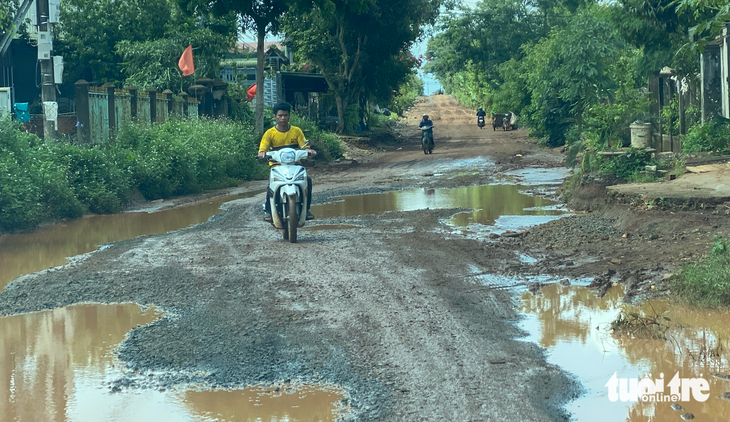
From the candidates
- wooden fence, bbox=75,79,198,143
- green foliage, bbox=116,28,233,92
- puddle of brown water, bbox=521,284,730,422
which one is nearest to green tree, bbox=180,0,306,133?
wooden fence, bbox=75,79,198,143

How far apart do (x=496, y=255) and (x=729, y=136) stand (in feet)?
26.2

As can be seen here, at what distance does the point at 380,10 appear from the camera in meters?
35.0

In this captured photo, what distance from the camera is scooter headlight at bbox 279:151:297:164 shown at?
1003cm

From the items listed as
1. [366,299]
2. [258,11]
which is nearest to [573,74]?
[258,11]

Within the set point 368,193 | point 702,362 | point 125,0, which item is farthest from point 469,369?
point 125,0

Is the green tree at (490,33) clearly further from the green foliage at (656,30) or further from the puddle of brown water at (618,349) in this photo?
the puddle of brown water at (618,349)

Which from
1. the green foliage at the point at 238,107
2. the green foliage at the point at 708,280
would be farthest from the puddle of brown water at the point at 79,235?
the green foliage at the point at 238,107

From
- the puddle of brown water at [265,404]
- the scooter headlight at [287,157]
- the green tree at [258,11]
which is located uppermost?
the green tree at [258,11]

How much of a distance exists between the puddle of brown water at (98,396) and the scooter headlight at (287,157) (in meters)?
4.36

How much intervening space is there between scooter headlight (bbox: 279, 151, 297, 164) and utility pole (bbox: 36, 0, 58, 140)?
694cm

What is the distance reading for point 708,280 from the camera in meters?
6.25

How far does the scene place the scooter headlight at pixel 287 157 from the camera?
10.0 meters

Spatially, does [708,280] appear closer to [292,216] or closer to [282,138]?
[292,216]

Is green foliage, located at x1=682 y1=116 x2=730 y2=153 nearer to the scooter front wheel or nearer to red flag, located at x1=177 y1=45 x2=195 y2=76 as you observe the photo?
the scooter front wheel
